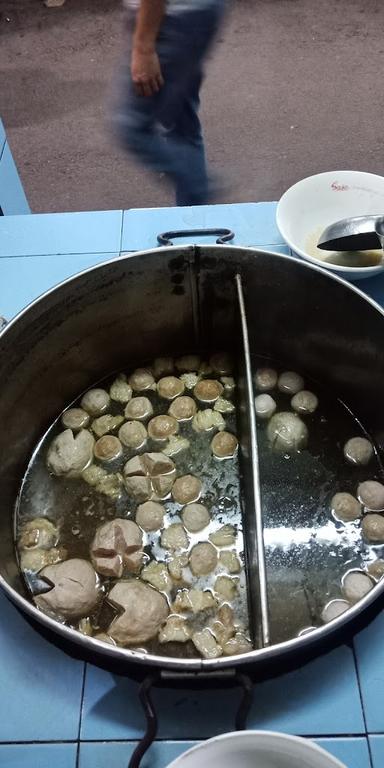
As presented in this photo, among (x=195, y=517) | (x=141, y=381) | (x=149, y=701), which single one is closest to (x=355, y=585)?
(x=195, y=517)

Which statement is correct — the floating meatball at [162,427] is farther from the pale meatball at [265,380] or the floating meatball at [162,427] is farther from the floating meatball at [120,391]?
the pale meatball at [265,380]

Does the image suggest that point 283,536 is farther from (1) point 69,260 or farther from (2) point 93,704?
(1) point 69,260

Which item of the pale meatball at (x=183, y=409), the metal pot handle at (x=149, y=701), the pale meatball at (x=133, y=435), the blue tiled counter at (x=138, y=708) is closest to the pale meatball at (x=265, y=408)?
the pale meatball at (x=183, y=409)

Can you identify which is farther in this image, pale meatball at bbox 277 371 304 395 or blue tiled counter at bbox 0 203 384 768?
pale meatball at bbox 277 371 304 395

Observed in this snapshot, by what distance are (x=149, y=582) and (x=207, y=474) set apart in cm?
24

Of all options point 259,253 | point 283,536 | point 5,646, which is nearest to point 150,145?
point 259,253

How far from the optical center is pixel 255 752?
0.75m

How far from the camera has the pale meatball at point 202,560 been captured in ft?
3.45

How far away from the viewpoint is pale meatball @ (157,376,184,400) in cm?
132

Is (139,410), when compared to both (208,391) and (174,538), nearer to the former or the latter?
(208,391)

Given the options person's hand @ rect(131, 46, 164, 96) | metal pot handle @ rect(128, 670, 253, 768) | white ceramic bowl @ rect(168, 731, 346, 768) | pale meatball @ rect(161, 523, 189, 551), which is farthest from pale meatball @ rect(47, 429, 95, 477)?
person's hand @ rect(131, 46, 164, 96)

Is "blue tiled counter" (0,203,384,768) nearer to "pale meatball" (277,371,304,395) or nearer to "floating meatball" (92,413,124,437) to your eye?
"floating meatball" (92,413,124,437)

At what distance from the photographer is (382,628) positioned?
96cm

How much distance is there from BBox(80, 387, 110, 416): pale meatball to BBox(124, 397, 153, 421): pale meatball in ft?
0.18
